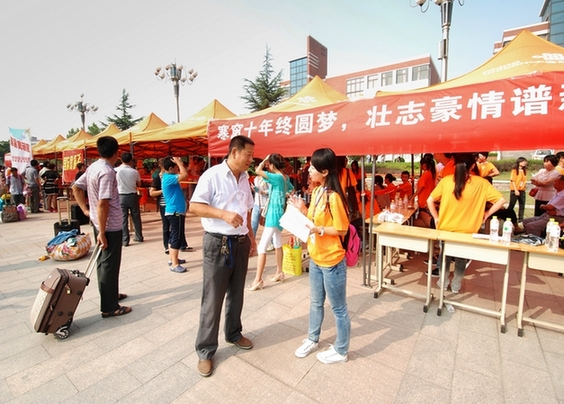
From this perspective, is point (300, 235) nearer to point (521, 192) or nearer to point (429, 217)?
point (429, 217)

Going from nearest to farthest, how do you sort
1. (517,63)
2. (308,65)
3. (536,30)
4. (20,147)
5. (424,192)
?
(517,63) → (424,192) → (20,147) → (536,30) → (308,65)

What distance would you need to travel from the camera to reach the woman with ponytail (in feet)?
7.16

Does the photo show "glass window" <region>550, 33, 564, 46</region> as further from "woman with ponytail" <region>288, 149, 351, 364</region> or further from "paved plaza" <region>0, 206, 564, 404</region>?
"woman with ponytail" <region>288, 149, 351, 364</region>

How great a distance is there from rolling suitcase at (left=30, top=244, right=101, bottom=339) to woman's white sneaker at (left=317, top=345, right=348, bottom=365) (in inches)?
92.9

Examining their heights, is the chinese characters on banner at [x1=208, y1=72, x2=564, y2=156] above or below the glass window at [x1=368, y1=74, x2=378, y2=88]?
below

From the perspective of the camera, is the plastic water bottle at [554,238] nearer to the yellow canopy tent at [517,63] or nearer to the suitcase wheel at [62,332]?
the yellow canopy tent at [517,63]

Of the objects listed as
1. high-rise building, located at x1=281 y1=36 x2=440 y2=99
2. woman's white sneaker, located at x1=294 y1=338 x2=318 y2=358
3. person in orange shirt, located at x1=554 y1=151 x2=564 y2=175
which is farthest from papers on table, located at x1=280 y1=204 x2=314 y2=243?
high-rise building, located at x1=281 y1=36 x2=440 y2=99

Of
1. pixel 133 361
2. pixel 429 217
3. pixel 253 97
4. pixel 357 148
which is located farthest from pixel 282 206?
pixel 253 97

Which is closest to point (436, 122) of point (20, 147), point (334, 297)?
point (334, 297)

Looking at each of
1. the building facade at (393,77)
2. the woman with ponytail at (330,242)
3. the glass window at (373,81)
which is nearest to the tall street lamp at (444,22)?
the woman with ponytail at (330,242)

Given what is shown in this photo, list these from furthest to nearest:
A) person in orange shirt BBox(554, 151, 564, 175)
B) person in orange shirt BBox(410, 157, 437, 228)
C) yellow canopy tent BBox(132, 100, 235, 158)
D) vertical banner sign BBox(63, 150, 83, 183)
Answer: vertical banner sign BBox(63, 150, 83, 183), yellow canopy tent BBox(132, 100, 235, 158), person in orange shirt BBox(554, 151, 564, 175), person in orange shirt BBox(410, 157, 437, 228)

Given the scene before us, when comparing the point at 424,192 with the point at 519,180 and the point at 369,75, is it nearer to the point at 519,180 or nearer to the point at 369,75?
the point at 519,180

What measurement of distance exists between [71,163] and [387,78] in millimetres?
45808

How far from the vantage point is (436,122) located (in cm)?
306
